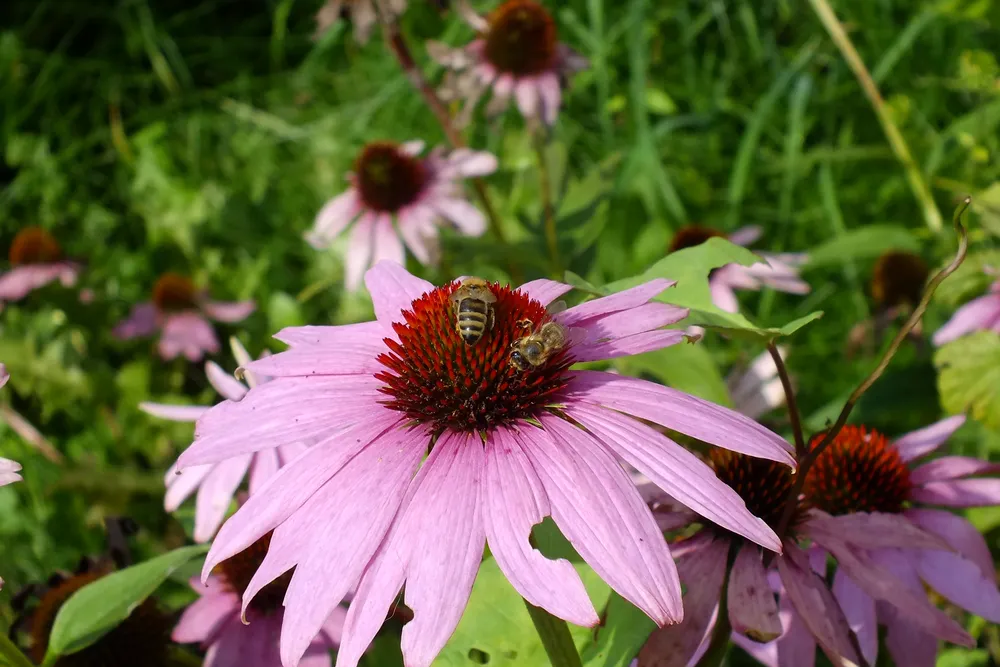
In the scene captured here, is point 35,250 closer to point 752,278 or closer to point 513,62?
point 513,62

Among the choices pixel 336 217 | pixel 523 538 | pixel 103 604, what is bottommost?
pixel 336 217

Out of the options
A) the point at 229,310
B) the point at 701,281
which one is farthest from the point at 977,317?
the point at 229,310

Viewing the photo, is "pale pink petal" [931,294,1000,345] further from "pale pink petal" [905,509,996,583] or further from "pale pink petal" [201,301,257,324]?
"pale pink petal" [201,301,257,324]

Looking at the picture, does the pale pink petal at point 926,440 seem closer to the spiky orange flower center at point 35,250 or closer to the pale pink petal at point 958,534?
the pale pink petal at point 958,534

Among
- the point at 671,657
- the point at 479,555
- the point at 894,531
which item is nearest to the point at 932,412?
the point at 894,531

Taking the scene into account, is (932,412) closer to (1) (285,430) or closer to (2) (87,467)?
(1) (285,430)

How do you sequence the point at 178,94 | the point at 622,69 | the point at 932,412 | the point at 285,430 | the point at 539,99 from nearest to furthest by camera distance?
the point at 285,430
the point at 932,412
the point at 539,99
the point at 622,69
the point at 178,94
